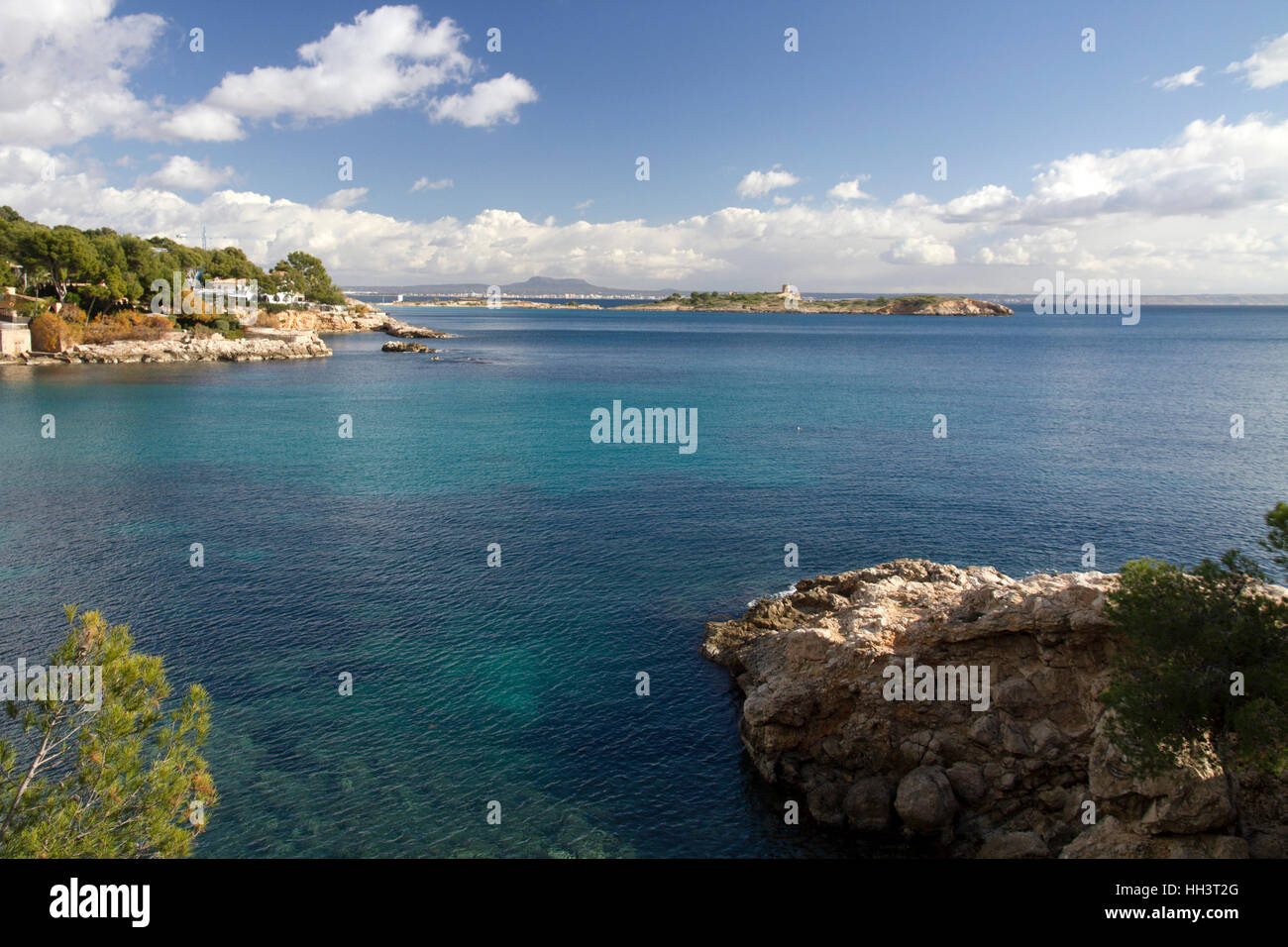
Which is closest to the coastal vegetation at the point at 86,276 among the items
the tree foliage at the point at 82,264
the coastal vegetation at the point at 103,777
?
the tree foliage at the point at 82,264

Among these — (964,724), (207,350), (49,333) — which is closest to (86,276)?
(49,333)

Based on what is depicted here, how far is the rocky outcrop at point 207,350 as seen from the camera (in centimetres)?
11499

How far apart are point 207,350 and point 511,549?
112226mm

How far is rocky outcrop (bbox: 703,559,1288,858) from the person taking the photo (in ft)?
68.5

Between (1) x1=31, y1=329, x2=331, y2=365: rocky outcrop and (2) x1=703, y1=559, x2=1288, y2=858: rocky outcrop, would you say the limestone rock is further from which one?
(1) x1=31, y1=329, x2=331, y2=365: rocky outcrop

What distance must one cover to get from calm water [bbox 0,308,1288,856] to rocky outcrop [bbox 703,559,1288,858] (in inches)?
82.0

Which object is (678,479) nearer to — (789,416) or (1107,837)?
(789,416)

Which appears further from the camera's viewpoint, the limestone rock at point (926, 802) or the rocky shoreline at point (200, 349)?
the rocky shoreline at point (200, 349)

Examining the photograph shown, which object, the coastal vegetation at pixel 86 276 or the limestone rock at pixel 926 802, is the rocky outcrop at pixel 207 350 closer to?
the coastal vegetation at pixel 86 276

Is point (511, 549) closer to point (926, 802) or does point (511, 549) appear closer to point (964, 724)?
point (964, 724)

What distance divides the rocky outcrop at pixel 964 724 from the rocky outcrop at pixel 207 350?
12531 centimetres

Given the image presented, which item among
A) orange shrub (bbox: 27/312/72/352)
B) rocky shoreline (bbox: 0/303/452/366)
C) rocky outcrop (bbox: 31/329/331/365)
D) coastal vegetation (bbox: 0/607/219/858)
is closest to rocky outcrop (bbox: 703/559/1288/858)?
coastal vegetation (bbox: 0/607/219/858)
